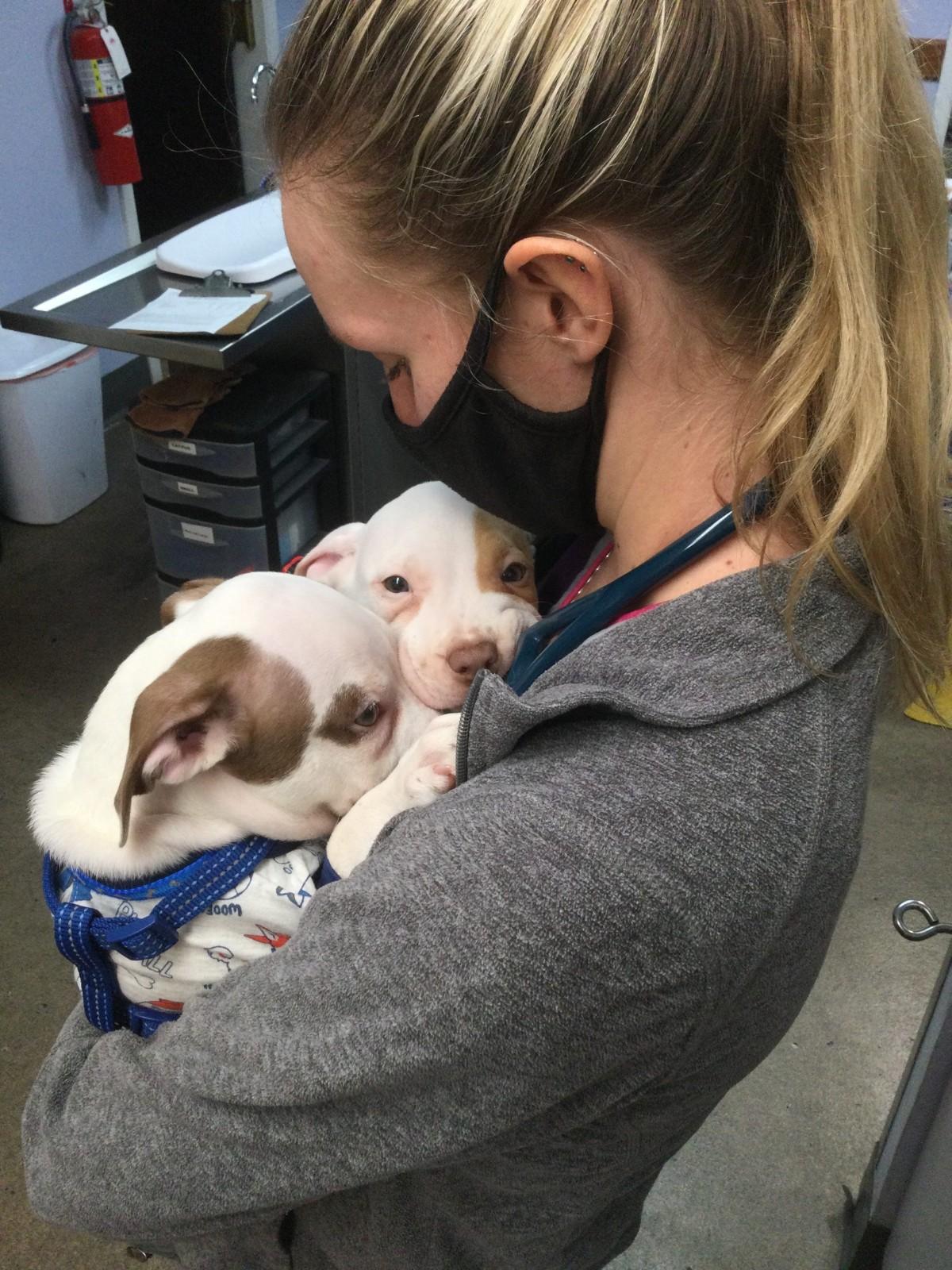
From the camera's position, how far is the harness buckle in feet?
3.36

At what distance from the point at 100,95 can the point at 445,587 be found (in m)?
3.32

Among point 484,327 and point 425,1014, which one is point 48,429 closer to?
point 484,327

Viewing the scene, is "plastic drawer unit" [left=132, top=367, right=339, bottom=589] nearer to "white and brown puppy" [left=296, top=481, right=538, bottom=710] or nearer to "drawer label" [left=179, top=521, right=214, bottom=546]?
"drawer label" [left=179, top=521, right=214, bottom=546]

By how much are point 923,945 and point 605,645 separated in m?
2.05

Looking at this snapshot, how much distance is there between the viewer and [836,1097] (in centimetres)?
208

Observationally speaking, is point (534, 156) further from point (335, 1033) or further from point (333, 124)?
point (335, 1033)

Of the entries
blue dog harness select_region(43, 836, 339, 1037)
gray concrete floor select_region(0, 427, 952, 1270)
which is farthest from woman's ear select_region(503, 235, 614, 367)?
blue dog harness select_region(43, 836, 339, 1037)

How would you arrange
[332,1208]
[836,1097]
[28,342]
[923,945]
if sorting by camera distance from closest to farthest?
[332,1208]
[836,1097]
[923,945]
[28,342]

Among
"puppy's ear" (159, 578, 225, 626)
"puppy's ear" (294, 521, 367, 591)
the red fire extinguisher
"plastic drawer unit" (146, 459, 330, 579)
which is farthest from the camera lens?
the red fire extinguisher

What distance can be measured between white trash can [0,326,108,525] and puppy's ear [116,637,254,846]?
2.75 meters

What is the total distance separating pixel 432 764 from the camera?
984 millimetres

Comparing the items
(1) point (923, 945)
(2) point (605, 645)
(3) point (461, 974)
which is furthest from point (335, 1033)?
(1) point (923, 945)

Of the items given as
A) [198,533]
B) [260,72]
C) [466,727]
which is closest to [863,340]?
[466,727]

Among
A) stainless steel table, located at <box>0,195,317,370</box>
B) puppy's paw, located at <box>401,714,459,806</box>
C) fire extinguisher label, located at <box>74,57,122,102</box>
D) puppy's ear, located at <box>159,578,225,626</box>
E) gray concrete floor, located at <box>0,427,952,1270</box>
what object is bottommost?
gray concrete floor, located at <box>0,427,952,1270</box>
